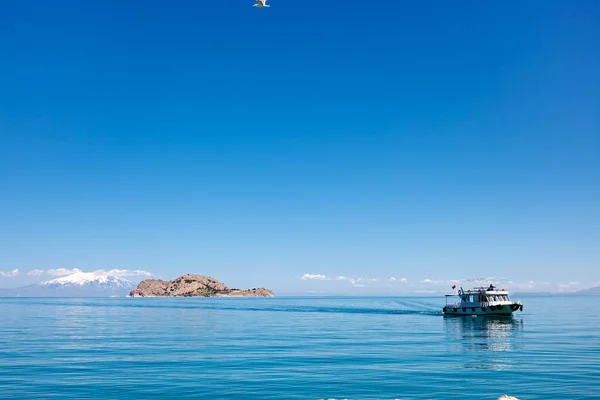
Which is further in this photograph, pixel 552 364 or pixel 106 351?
pixel 106 351

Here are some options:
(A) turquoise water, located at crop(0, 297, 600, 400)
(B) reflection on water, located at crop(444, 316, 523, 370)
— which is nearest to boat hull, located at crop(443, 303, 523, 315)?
(B) reflection on water, located at crop(444, 316, 523, 370)

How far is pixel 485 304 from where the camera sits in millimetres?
137750

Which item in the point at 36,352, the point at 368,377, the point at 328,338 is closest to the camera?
the point at 368,377

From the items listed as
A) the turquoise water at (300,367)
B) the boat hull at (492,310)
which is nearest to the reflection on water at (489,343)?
the turquoise water at (300,367)

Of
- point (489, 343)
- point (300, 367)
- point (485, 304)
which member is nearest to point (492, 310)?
point (485, 304)

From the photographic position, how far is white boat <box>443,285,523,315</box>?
136 meters

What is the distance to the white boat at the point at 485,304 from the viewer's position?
135875mm

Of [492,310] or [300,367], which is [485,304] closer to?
[492,310]

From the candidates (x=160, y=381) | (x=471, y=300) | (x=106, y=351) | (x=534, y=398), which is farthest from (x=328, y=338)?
(x=471, y=300)

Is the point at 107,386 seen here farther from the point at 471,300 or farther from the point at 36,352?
the point at 471,300

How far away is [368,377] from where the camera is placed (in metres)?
43.6

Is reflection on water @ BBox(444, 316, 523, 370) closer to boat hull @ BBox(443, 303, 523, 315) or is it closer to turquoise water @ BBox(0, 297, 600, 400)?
turquoise water @ BBox(0, 297, 600, 400)

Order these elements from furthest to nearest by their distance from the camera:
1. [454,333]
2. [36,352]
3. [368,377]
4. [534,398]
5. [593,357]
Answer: [454,333]
[36,352]
[593,357]
[368,377]
[534,398]

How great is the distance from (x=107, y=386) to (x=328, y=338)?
44751 millimetres
